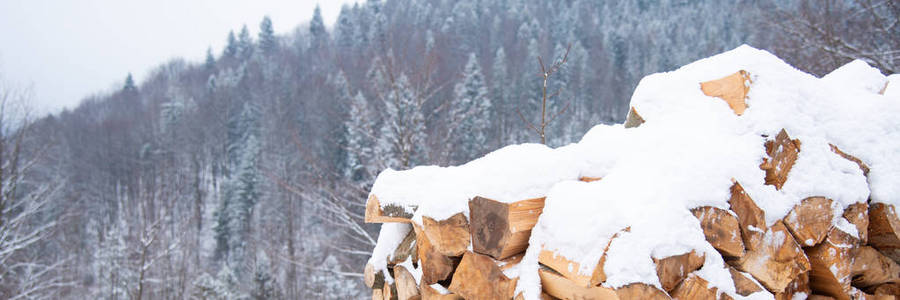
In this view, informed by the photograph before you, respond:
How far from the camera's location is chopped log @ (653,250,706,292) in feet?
→ 3.86

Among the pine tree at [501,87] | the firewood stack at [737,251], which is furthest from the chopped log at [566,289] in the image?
the pine tree at [501,87]

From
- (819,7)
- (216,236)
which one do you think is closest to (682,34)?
(819,7)

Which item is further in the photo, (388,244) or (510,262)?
(388,244)

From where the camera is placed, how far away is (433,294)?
5.79 feet

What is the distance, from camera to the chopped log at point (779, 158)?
1428 mm

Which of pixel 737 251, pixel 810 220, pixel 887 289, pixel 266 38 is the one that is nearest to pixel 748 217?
pixel 737 251

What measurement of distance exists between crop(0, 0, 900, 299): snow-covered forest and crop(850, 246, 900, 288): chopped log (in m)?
1.96

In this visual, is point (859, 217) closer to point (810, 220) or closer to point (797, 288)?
point (810, 220)

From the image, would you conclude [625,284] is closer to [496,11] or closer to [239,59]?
[496,11]

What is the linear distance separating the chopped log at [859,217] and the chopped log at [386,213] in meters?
1.57

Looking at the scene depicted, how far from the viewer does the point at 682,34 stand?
41.3 metres

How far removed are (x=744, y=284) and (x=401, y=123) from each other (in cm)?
453

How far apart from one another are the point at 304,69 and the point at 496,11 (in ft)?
78.5

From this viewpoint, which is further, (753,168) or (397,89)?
(397,89)
